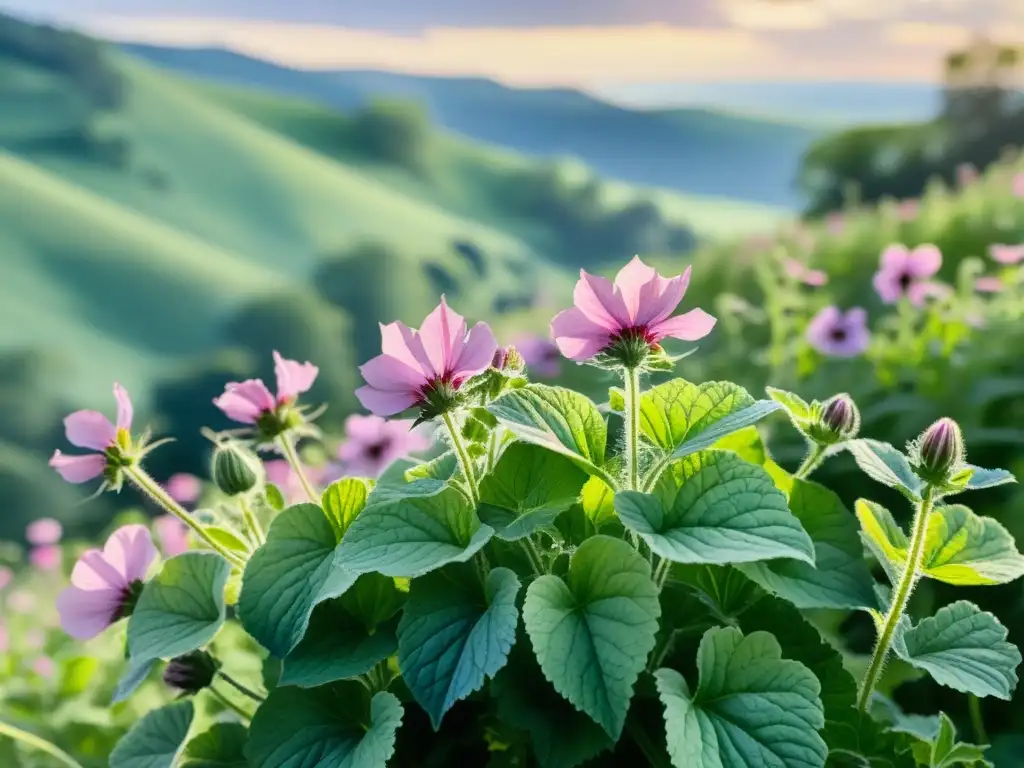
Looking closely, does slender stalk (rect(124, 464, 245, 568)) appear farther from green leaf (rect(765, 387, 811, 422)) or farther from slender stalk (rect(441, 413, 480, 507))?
green leaf (rect(765, 387, 811, 422))

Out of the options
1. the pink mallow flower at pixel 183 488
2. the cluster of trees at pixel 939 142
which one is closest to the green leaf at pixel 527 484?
the pink mallow flower at pixel 183 488

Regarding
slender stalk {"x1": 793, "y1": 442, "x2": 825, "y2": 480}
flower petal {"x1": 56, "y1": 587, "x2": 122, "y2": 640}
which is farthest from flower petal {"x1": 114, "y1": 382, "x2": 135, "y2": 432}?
slender stalk {"x1": 793, "y1": 442, "x2": 825, "y2": 480}

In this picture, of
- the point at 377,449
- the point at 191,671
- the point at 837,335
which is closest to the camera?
the point at 191,671

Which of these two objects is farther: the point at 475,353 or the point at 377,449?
the point at 377,449

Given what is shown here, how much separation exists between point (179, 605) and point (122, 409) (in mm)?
136

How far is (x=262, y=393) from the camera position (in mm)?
623

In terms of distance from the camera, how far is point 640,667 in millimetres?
434

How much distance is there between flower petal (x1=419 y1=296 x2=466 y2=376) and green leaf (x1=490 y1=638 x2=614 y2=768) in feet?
0.53

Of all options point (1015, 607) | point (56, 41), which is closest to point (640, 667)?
point (1015, 607)

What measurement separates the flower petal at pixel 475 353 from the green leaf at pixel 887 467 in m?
0.21

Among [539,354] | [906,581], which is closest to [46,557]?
[539,354]

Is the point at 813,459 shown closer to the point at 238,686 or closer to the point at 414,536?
the point at 414,536

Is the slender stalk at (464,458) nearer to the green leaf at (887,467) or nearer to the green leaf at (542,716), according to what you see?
the green leaf at (542,716)

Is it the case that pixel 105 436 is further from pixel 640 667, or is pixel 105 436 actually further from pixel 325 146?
pixel 325 146
